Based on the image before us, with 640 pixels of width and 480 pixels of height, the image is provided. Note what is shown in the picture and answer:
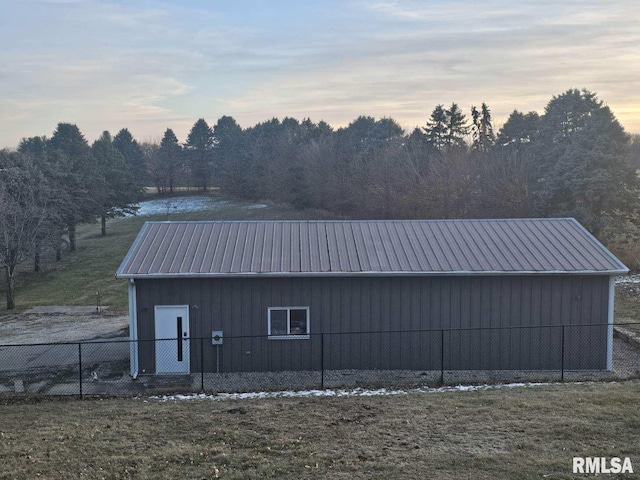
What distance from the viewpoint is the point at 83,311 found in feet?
96.0

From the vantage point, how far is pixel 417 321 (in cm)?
1716

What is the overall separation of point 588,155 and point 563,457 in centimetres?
3520

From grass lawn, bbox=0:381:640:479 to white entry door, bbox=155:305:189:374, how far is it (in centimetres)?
352

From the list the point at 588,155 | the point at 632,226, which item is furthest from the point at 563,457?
the point at 632,226

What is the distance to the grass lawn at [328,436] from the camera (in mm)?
8812

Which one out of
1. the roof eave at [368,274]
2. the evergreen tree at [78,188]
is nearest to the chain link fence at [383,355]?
the roof eave at [368,274]

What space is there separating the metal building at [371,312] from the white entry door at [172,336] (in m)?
0.03

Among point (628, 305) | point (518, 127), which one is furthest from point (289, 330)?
point (518, 127)

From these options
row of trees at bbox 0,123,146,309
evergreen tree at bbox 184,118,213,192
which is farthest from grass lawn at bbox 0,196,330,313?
evergreen tree at bbox 184,118,213,192

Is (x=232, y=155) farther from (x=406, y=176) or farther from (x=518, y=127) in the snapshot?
(x=406, y=176)

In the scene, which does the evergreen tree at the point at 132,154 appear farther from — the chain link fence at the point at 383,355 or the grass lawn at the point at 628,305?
the chain link fence at the point at 383,355

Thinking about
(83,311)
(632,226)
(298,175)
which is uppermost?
(298,175)

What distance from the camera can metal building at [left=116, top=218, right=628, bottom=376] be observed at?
55.3 ft

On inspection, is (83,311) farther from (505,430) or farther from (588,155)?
(588,155)
